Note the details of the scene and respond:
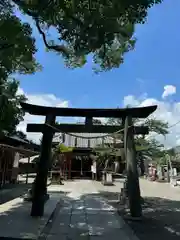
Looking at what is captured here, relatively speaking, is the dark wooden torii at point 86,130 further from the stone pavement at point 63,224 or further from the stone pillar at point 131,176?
the stone pavement at point 63,224

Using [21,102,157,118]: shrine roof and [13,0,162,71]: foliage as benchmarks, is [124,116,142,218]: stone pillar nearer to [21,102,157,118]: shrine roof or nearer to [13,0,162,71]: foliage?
[21,102,157,118]: shrine roof

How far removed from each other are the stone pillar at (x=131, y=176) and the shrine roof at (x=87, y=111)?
11.6 inches

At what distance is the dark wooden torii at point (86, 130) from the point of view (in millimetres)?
8281

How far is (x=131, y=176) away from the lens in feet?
28.0

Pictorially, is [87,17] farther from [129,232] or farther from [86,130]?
[129,232]

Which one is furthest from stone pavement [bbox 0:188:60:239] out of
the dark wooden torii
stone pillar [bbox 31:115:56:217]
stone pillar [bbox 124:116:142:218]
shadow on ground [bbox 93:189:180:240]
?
stone pillar [bbox 124:116:142:218]

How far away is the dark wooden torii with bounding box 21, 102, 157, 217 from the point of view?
27.2ft

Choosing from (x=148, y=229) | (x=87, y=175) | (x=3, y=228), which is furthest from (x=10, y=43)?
(x=87, y=175)

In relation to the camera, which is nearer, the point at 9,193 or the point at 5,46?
the point at 5,46

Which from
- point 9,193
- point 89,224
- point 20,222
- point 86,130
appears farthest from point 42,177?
point 9,193

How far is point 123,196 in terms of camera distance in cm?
1155

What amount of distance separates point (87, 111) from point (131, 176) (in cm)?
252

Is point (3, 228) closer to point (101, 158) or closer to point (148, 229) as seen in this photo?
point (148, 229)

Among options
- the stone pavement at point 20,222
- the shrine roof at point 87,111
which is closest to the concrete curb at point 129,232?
the stone pavement at point 20,222
